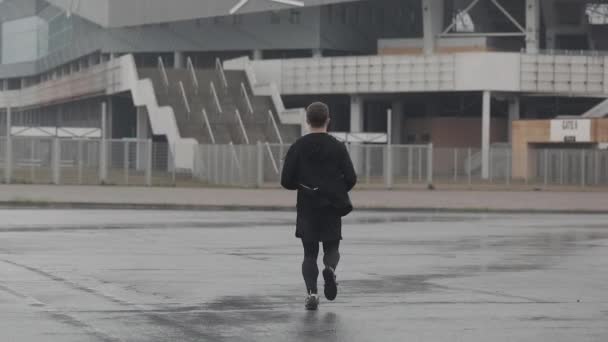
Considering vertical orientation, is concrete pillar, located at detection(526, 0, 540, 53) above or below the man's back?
above

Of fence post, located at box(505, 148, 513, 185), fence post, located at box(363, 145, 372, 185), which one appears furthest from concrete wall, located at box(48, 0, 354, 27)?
fence post, located at box(363, 145, 372, 185)

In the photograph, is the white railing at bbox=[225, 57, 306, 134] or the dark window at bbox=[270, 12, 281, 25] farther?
the dark window at bbox=[270, 12, 281, 25]

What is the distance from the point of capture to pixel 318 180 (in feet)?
39.6

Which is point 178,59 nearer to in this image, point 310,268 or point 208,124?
point 208,124

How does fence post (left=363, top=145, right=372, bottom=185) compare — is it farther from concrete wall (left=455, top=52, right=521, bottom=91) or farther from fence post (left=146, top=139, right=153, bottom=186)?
concrete wall (left=455, top=52, right=521, bottom=91)

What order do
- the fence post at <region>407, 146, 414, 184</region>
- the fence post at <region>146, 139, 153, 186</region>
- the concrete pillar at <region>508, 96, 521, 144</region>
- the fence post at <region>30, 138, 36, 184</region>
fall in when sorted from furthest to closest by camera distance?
the concrete pillar at <region>508, 96, 521, 144</region> < the fence post at <region>407, 146, 414, 184</region> < the fence post at <region>146, 139, 153, 186</region> < the fence post at <region>30, 138, 36, 184</region>

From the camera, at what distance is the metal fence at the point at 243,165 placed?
47.8 meters

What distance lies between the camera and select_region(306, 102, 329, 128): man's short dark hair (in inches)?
473

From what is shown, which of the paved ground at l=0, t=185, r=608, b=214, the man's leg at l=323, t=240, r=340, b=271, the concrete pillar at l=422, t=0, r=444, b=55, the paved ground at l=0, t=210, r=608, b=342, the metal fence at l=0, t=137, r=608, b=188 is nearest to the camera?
the paved ground at l=0, t=210, r=608, b=342

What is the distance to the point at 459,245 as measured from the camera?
2077 centimetres

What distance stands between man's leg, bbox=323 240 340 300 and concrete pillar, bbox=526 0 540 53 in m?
68.9

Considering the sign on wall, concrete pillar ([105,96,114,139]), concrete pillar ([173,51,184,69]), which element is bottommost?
the sign on wall

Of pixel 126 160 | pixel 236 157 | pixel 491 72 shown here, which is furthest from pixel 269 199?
pixel 491 72

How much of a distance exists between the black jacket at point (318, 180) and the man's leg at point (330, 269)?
8cm
